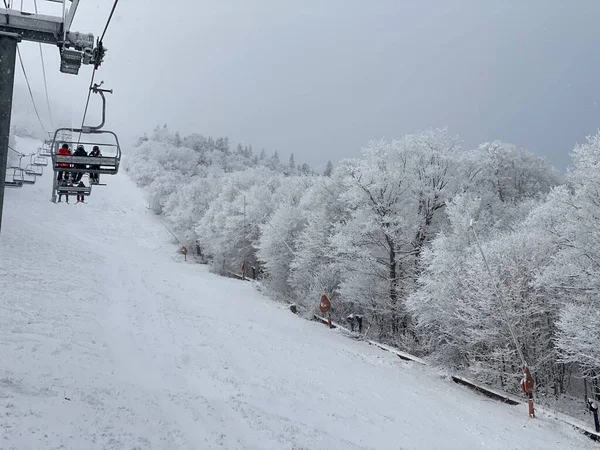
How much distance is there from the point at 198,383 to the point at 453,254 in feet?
54.3

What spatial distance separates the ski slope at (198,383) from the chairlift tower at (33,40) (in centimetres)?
595

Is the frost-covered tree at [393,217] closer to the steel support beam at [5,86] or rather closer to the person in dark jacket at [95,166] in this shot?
the person in dark jacket at [95,166]

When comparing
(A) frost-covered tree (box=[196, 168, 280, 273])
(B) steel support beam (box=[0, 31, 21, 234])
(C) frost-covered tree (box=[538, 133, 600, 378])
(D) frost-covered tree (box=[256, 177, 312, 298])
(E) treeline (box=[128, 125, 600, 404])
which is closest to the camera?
(B) steel support beam (box=[0, 31, 21, 234])

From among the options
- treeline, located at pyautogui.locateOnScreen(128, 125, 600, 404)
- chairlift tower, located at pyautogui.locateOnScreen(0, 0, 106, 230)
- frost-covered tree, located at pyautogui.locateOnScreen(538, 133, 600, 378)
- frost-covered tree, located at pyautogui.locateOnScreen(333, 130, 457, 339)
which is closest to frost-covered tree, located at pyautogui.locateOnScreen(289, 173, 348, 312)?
treeline, located at pyautogui.locateOnScreen(128, 125, 600, 404)

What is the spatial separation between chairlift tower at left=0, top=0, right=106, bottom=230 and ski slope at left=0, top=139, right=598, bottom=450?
5.95m

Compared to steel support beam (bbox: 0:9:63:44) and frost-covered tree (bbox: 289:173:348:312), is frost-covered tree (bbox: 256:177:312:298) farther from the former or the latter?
steel support beam (bbox: 0:9:63:44)

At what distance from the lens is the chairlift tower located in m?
7.77

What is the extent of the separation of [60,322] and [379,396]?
571 inches

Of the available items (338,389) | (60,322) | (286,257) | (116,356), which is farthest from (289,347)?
(286,257)

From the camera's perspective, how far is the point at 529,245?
2375 centimetres

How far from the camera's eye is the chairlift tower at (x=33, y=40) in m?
7.77

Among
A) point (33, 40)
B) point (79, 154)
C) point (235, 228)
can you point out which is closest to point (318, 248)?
point (235, 228)

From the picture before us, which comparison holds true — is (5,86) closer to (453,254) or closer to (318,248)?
(453,254)

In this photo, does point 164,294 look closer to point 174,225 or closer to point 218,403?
point 218,403
